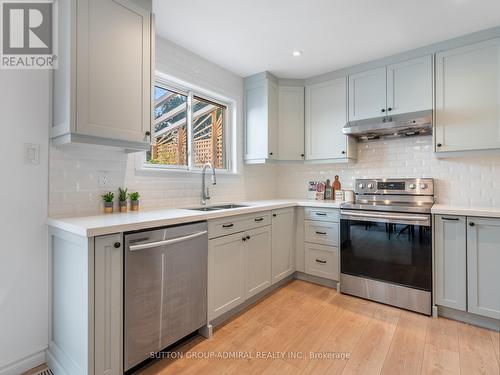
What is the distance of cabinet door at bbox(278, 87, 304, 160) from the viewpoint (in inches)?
136

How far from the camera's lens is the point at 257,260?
252cm

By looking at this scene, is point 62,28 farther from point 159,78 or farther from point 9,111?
point 159,78

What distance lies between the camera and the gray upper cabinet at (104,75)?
1.54 m

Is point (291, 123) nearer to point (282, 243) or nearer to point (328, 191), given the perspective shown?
point (328, 191)

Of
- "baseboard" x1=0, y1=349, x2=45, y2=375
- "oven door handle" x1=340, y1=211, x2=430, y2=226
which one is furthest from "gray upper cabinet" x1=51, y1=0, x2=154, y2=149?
"oven door handle" x1=340, y1=211, x2=430, y2=226

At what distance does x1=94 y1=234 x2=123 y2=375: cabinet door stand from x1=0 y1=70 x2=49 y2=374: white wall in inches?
25.9

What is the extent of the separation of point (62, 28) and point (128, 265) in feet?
4.79

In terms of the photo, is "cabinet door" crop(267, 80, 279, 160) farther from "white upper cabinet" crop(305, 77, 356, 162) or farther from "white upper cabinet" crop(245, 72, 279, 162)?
"white upper cabinet" crop(305, 77, 356, 162)

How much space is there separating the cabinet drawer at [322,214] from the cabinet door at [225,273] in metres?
1.04

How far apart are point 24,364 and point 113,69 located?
1.95m

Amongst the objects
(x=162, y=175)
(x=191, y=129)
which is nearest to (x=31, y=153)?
(x=162, y=175)

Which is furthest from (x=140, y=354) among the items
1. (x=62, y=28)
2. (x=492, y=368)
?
(x=492, y=368)

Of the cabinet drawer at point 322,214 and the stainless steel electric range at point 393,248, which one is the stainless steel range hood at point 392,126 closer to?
the stainless steel electric range at point 393,248

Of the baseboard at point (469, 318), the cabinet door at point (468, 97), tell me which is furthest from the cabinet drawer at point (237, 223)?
the cabinet door at point (468, 97)
